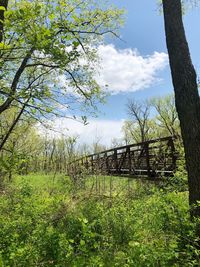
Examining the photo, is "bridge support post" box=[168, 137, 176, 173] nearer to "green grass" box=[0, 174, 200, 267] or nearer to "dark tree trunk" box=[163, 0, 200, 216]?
"green grass" box=[0, 174, 200, 267]

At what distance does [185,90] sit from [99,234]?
9.05 feet

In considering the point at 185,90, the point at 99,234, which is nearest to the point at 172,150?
the point at 185,90

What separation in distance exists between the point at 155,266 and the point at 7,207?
206 inches

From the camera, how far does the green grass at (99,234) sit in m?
3.56

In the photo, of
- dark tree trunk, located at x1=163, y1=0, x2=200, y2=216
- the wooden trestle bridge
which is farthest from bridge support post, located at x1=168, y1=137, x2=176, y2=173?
dark tree trunk, located at x1=163, y1=0, x2=200, y2=216

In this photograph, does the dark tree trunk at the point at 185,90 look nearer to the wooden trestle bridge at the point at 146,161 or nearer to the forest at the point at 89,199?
the forest at the point at 89,199

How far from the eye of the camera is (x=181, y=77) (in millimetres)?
4691

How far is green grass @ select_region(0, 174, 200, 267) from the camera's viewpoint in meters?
3.56

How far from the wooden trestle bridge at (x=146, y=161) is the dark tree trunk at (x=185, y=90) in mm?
4142

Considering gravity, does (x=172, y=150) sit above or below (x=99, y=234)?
above

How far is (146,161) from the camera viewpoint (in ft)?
36.9

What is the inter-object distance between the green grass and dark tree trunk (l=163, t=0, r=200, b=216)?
58 centimetres

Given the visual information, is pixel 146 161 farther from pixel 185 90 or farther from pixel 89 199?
pixel 185 90

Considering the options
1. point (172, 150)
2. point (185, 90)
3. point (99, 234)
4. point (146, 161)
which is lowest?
point (99, 234)
